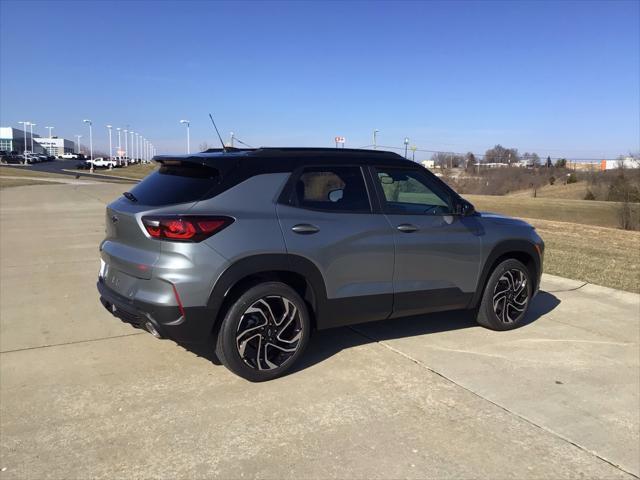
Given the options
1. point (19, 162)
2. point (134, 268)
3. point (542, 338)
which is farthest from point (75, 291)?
point (19, 162)

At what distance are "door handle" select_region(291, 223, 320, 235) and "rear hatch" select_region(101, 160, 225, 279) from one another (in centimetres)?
66

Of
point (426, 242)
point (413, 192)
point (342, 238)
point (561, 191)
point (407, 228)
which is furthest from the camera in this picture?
point (561, 191)

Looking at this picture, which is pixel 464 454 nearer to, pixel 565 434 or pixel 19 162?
pixel 565 434

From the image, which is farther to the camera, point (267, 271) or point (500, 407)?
point (267, 271)

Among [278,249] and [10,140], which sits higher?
[10,140]

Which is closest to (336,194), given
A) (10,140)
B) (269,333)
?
(269,333)

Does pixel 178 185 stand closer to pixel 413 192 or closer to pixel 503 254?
pixel 413 192

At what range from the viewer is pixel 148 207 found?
3947 mm

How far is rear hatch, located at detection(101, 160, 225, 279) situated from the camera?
382 centimetres

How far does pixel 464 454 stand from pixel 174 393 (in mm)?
1971

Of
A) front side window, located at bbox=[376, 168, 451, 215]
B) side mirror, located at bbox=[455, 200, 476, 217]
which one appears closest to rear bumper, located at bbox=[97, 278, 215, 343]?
front side window, located at bbox=[376, 168, 451, 215]

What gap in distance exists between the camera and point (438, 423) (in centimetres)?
351

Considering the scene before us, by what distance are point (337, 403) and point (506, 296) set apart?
97.7 inches

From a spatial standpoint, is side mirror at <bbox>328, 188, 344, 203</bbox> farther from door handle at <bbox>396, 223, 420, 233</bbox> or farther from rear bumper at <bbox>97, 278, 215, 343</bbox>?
rear bumper at <bbox>97, 278, 215, 343</bbox>
